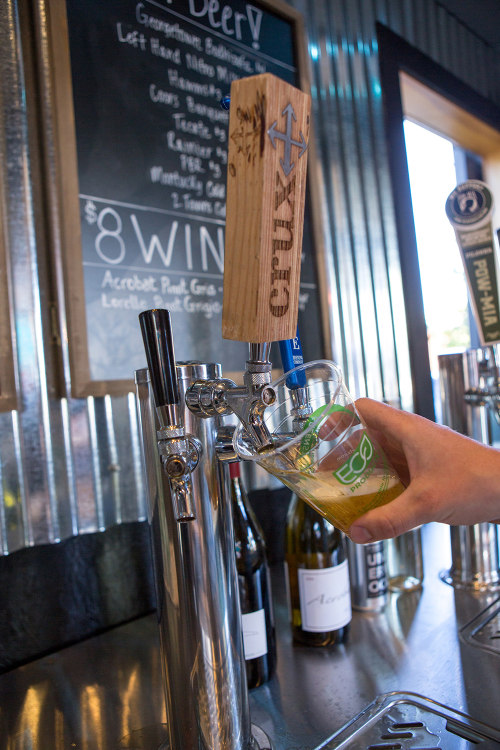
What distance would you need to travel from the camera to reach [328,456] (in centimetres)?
52

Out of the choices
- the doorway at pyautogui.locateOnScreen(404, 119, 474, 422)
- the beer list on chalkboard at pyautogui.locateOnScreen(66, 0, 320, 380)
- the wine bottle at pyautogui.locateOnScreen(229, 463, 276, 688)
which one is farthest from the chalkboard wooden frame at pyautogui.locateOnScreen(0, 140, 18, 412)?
the doorway at pyautogui.locateOnScreen(404, 119, 474, 422)

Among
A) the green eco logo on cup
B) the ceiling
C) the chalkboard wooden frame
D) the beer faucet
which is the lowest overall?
the green eco logo on cup

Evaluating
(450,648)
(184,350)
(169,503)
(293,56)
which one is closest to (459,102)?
(293,56)

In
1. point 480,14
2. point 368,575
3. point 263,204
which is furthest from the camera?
point 480,14

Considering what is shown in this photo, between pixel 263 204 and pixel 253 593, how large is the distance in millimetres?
649

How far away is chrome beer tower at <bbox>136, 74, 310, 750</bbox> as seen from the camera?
18.5 inches

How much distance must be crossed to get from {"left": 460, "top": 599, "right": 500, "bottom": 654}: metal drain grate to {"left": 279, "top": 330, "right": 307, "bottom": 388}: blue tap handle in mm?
584

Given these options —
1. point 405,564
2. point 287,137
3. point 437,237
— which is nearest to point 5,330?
point 287,137

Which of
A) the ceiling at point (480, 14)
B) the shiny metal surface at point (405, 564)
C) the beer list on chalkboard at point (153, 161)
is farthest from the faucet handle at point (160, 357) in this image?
the ceiling at point (480, 14)

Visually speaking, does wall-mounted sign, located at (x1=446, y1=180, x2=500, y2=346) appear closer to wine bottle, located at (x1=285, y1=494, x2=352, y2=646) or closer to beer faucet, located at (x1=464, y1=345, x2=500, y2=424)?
beer faucet, located at (x1=464, y1=345, x2=500, y2=424)

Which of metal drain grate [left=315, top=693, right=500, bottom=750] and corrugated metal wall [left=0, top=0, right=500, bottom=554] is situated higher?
corrugated metal wall [left=0, top=0, right=500, bottom=554]

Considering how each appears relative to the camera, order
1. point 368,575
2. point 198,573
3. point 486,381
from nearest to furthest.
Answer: point 198,573, point 368,575, point 486,381

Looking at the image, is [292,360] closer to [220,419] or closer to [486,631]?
[220,419]

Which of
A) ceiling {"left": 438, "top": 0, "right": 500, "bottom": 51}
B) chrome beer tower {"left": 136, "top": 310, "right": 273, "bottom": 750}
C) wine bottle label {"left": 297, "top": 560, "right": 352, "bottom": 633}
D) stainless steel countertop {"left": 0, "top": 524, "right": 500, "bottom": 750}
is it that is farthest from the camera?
ceiling {"left": 438, "top": 0, "right": 500, "bottom": 51}
